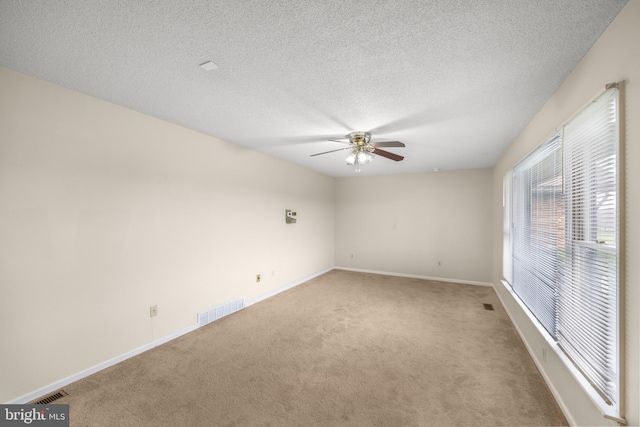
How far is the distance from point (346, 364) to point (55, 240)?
2.81 m

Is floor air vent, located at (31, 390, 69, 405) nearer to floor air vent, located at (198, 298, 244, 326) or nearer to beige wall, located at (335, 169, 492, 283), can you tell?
floor air vent, located at (198, 298, 244, 326)

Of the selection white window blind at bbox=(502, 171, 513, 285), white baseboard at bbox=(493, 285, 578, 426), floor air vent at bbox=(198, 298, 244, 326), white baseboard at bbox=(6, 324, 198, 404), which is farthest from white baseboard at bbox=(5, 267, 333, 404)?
white window blind at bbox=(502, 171, 513, 285)

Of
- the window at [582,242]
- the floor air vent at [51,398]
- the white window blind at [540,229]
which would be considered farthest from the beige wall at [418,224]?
the floor air vent at [51,398]

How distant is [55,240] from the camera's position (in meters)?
2.12

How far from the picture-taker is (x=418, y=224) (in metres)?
5.90

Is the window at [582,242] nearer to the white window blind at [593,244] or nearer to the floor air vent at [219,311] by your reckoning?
the white window blind at [593,244]

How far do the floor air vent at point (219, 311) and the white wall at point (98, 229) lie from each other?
98 mm

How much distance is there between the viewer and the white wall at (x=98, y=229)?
1.94 m

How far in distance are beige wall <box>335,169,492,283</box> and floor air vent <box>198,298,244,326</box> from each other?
135 inches

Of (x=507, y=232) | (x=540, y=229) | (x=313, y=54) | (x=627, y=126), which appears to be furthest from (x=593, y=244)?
(x=507, y=232)

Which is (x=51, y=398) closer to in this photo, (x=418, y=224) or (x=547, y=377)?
(x=547, y=377)

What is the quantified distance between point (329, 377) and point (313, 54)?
2.60 metres

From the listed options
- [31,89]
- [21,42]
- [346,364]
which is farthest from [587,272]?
[31,89]

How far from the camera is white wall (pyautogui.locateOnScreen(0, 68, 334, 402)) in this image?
1941 millimetres
